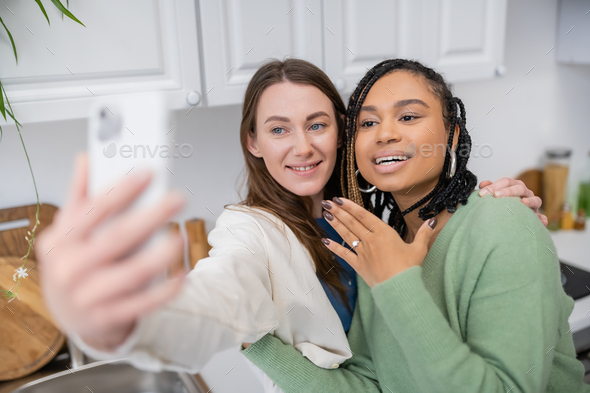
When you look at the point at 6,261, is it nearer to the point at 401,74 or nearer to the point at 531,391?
the point at 401,74

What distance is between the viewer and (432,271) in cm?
84

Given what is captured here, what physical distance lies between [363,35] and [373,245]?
0.73m

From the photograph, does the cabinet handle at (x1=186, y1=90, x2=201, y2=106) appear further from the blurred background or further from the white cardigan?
the white cardigan

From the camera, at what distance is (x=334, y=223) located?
0.80 m

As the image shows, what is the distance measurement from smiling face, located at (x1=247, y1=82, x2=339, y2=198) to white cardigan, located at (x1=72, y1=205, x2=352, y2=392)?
10 cm

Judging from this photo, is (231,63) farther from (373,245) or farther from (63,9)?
(373,245)

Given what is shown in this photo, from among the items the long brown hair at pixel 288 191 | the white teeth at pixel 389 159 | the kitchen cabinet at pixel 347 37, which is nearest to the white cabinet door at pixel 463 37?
the kitchen cabinet at pixel 347 37

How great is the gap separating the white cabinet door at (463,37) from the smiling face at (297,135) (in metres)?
0.55

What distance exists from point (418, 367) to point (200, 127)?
42.5 inches

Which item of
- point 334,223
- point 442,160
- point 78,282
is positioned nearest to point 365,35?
point 442,160

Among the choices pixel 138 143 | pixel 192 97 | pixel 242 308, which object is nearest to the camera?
pixel 138 143

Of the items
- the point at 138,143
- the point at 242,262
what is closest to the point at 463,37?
the point at 242,262

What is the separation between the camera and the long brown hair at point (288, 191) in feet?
3.13

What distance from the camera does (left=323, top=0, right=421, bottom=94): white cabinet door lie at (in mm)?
1178
